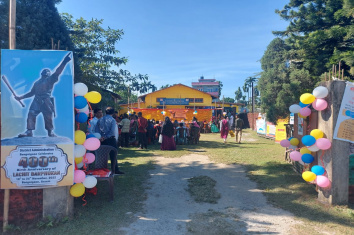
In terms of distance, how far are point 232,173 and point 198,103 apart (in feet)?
88.3

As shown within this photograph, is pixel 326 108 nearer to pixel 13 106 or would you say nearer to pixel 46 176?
pixel 46 176

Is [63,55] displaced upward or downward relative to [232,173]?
upward

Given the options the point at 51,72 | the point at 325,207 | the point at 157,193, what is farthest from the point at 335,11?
the point at 51,72

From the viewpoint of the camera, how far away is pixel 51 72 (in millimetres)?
3832

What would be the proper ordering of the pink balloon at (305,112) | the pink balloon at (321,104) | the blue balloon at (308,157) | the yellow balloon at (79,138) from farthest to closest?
the pink balloon at (305,112), the blue balloon at (308,157), the pink balloon at (321,104), the yellow balloon at (79,138)

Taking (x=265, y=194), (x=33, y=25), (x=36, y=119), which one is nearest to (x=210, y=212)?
(x=265, y=194)

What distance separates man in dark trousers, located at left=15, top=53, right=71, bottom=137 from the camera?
3.73 metres

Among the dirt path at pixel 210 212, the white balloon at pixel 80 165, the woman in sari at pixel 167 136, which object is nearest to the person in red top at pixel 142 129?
the woman in sari at pixel 167 136

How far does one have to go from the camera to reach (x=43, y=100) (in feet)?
12.5

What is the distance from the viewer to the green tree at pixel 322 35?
771cm

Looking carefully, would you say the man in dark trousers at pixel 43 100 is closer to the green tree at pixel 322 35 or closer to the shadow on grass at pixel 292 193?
the shadow on grass at pixel 292 193

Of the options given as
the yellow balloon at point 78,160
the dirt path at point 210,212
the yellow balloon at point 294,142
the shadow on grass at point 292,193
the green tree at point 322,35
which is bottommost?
the dirt path at point 210,212

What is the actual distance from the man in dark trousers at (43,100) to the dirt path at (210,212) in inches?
80.5

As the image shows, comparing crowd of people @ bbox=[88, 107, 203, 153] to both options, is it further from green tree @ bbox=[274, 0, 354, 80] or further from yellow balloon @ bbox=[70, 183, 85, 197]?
green tree @ bbox=[274, 0, 354, 80]
